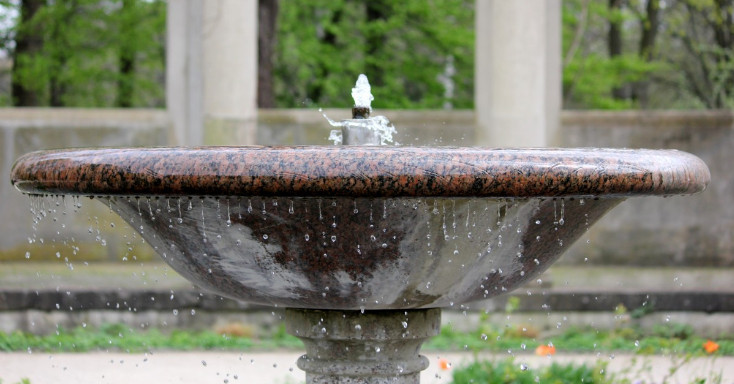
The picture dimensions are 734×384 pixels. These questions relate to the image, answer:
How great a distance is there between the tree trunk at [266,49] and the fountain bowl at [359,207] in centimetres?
1116

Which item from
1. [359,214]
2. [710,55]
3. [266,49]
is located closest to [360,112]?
[359,214]

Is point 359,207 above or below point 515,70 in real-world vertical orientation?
below

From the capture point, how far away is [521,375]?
219 inches

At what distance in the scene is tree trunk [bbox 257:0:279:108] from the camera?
14.6 meters

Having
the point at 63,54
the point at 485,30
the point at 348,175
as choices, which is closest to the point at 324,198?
the point at 348,175

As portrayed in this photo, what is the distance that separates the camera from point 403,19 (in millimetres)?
19656

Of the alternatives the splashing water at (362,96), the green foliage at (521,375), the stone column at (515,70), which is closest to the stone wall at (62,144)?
the stone column at (515,70)

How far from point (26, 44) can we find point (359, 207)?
16.5m

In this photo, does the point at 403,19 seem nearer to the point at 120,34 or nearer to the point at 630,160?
the point at 120,34

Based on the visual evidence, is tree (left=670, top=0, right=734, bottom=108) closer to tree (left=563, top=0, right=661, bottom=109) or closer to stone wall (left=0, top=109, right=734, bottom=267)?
tree (left=563, top=0, right=661, bottom=109)

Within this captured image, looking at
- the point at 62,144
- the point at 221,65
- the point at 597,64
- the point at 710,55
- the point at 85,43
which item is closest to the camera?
the point at 221,65

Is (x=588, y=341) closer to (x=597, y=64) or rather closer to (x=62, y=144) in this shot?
(x=62, y=144)

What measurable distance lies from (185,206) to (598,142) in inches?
298

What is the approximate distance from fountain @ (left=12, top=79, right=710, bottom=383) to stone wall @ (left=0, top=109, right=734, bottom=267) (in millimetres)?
6324
